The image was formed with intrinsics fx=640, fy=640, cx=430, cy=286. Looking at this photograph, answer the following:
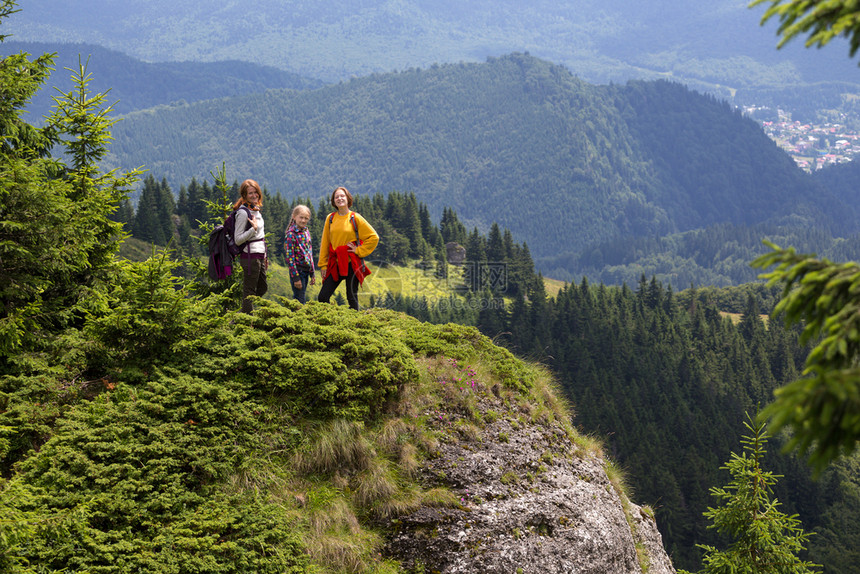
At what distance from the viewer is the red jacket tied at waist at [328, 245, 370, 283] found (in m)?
13.1

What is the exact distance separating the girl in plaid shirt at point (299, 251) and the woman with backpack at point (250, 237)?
2.86ft

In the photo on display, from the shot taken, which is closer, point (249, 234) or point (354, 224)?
point (249, 234)

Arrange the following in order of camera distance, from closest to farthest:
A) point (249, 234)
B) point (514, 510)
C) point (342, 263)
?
point (514, 510), point (249, 234), point (342, 263)

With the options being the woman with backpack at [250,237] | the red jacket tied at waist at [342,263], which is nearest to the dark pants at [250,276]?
the woman with backpack at [250,237]

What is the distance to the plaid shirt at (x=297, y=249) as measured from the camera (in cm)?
1305

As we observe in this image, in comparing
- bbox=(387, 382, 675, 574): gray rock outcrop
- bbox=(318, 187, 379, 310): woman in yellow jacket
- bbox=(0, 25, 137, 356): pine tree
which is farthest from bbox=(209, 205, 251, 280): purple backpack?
bbox=(387, 382, 675, 574): gray rock outcrop

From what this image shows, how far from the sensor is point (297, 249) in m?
13.0

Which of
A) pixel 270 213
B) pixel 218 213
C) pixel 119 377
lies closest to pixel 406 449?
pixel 119 377

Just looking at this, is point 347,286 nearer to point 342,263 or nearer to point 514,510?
point 342,263

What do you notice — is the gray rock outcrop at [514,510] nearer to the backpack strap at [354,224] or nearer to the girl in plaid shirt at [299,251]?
the backpack strap at [354,224]

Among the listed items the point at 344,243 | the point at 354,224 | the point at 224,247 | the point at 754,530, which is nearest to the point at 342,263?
the point at 344,243

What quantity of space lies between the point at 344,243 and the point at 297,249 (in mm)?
961

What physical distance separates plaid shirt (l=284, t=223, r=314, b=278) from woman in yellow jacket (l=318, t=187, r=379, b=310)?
299 millimetres

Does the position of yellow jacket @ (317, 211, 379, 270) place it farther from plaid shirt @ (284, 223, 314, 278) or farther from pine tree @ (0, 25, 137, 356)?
pine tree @ (0, 25, 137, 356)
